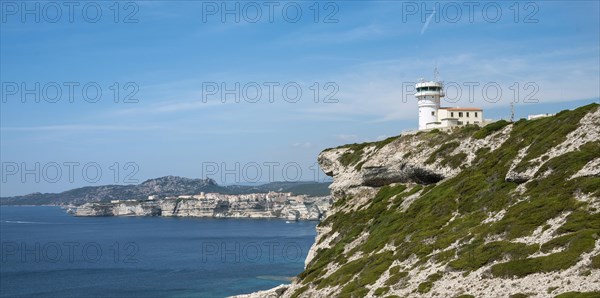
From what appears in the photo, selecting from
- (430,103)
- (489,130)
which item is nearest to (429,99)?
(430,103)

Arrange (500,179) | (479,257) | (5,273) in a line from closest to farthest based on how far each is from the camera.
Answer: (479,257) → (500,179) → (5,273)

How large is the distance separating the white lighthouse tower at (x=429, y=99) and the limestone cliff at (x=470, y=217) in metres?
14.9

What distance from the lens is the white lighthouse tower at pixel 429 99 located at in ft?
259

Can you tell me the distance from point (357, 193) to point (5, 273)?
9072 centimetres

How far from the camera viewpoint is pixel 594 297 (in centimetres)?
2064

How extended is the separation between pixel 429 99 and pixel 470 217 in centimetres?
4273

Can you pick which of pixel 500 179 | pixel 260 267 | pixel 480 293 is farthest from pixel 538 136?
pixel 260 267

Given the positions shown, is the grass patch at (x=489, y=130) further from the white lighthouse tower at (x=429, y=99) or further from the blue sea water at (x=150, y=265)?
the blue sea water at (x=150, y=265)

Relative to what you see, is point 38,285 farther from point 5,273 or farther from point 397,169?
point 397,169

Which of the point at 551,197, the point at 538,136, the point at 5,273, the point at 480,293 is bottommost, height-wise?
the point at 5,273

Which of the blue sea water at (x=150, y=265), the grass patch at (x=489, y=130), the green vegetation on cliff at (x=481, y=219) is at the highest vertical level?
the grass patch at (x=489, y=130)

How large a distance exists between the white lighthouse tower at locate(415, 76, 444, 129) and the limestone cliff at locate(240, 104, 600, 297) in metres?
14.9

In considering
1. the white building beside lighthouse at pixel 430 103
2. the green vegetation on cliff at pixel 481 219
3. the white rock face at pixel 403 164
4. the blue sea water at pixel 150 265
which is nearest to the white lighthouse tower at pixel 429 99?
the white building beside lighthouse at pixel 430 103

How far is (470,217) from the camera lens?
126 ft
